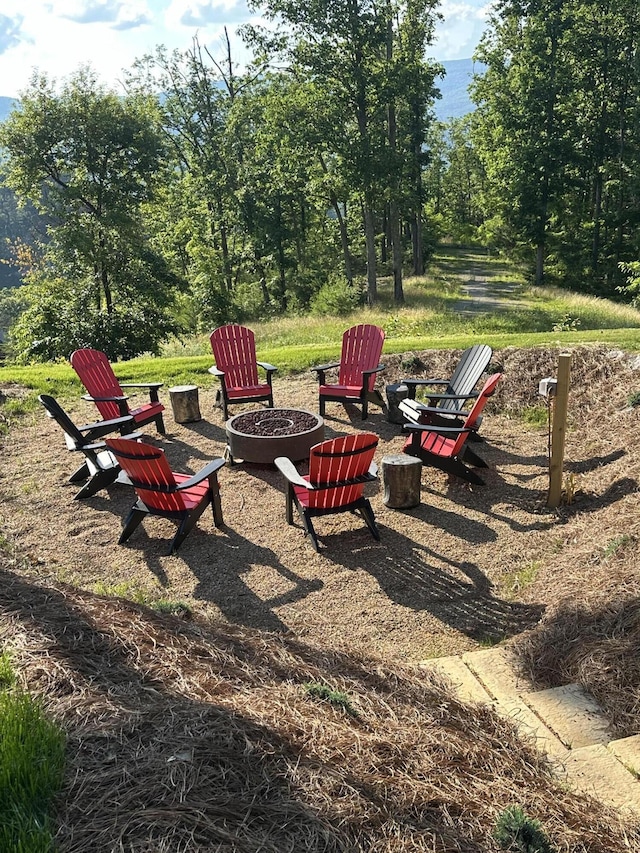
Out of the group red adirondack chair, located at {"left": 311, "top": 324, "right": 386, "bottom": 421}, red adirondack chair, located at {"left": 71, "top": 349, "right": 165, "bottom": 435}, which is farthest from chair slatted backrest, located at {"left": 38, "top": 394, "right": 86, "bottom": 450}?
red adirondack chair, located at {"left": 311, "top": 324, "right": 386, "bottom": 421}

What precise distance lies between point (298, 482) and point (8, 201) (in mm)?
94765

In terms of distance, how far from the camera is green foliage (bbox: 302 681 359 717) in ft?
7.94

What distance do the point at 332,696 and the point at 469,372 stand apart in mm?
4436

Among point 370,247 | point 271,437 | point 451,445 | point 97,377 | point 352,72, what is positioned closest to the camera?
point 451,445

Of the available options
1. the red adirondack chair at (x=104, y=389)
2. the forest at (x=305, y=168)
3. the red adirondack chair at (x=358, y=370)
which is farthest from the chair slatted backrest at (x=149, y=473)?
the forest at (x=305, y=168)

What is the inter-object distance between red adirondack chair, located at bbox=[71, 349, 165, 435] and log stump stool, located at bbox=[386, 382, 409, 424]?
8.02ft

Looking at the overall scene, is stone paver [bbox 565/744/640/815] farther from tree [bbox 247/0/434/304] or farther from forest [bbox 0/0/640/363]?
tree [bbox 247/0/434/304]

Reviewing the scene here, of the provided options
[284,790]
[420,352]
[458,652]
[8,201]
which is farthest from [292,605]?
[8,201]

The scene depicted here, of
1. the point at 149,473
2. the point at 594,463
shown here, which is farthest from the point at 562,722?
the point at 594,463

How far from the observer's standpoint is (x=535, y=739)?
8.29 feet

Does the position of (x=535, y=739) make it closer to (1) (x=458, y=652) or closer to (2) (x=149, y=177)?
(1) (x=458, y=652)

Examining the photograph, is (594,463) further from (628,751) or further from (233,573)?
(628,751)

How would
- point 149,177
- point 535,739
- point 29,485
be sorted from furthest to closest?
point 149,177 < point 29,485 < point 535,739

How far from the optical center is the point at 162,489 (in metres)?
4.46
